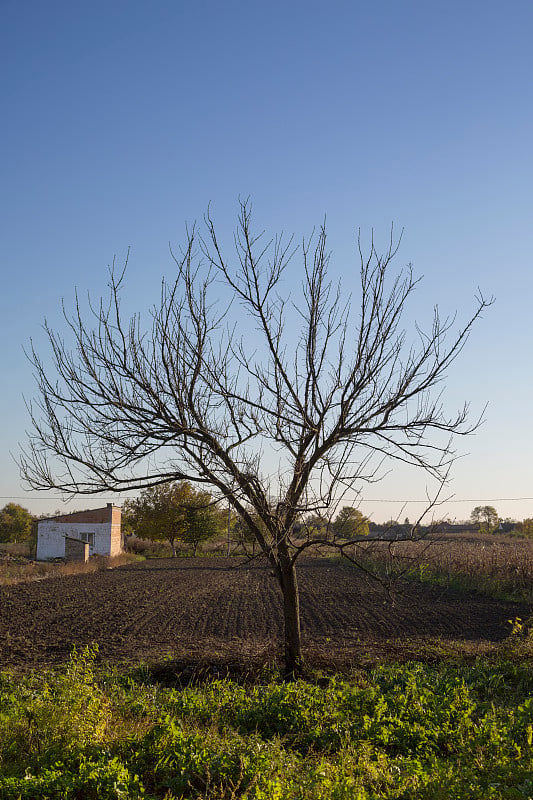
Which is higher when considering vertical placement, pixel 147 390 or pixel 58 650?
pixel 147 390

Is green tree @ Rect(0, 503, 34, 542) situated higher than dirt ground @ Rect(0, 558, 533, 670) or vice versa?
green tree @ Rect(0, 503, 34, 542)

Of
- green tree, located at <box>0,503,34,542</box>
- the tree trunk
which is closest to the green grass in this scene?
the tree trunk

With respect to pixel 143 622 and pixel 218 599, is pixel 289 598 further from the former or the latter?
pixel 218 599

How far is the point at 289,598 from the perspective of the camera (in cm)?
895

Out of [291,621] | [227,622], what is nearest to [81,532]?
[227,622]

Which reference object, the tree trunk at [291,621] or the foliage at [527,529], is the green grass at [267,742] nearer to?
the tree trunk at [291,621]

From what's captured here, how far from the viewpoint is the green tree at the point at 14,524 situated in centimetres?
7031

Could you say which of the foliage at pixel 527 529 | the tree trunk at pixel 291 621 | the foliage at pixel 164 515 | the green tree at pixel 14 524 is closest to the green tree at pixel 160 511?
the foliage at pixel 164 515

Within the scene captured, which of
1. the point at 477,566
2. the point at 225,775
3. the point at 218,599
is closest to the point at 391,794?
the point at 225,775

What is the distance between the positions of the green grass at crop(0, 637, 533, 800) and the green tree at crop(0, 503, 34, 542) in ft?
224

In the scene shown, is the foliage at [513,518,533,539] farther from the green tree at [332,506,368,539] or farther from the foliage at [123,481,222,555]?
the green tree at [332,506,368,539]

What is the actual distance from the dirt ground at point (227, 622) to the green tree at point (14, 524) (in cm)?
4759

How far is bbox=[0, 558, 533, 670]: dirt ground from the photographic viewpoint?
11415mm

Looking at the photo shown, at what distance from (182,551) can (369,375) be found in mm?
57822
